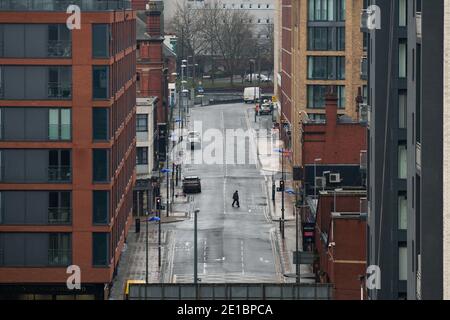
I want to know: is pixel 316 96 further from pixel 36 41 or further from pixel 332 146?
pixel 36 41

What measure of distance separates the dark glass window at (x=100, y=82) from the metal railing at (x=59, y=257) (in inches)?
275

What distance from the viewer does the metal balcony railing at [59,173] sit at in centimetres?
6253

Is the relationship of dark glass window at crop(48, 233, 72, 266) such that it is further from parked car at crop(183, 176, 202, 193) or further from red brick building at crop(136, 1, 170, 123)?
red brick building at crop(136, 1, 170, 123)

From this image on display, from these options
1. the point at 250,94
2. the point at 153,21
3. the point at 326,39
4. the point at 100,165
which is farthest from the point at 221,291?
the point at 250,94

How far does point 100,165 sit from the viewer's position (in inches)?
2495

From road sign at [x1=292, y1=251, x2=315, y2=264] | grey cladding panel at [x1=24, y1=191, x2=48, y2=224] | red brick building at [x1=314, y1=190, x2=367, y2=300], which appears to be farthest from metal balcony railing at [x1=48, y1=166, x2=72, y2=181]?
red brick building at [x1=314, y1=190, x2=367, y2=300]

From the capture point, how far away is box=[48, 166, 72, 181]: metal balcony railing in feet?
205

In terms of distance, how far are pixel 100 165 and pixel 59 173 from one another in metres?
1.90

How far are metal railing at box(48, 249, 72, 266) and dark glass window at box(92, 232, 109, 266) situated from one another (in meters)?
1.11

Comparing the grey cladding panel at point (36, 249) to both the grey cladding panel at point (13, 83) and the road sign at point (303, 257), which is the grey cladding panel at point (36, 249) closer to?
the grey cladding panel at point (13, 83)

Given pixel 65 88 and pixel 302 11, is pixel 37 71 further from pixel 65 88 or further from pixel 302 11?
pixel 302 11

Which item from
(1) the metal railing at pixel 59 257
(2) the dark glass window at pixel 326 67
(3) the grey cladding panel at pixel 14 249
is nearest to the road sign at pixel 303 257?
(1) the metal railing at pixel 59 257
